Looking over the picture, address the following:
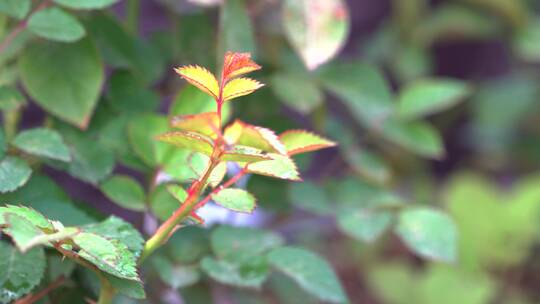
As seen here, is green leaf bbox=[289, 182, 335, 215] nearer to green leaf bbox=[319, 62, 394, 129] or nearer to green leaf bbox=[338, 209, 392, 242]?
green leaf bbox=[338, 209, 392, 242]

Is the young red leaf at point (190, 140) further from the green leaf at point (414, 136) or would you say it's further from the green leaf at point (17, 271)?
the green leaf at point (414, 136)

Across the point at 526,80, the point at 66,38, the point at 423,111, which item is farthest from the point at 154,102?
the point at 526,80

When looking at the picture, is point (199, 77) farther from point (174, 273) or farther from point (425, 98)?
point (425, 98)

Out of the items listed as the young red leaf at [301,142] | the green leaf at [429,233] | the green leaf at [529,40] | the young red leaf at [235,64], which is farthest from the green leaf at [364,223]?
the green leaf at [529,40]

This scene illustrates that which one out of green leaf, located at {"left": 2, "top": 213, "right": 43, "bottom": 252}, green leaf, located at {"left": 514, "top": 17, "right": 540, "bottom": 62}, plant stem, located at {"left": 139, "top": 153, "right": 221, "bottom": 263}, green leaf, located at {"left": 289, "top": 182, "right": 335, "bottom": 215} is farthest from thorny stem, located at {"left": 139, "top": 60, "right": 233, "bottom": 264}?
green leaf, located at {"left": 514, "top": 17, "right": 540, "bottom": 62}

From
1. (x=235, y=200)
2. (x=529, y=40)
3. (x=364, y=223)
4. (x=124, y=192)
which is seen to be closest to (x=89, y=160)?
(x=124, y=192)

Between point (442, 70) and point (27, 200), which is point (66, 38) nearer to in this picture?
point (27, 200)
